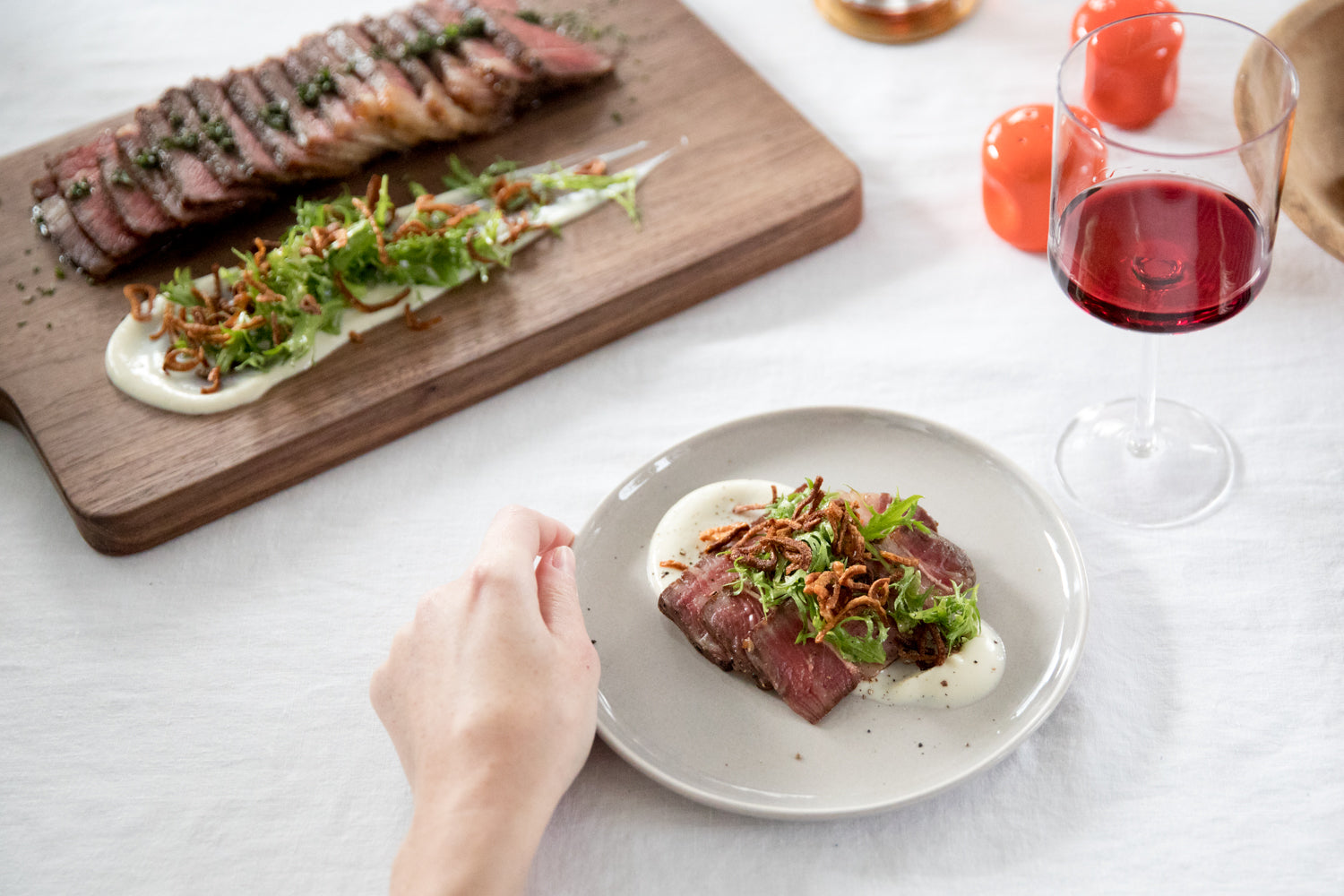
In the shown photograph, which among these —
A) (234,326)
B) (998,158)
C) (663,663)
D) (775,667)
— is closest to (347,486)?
(234,326)

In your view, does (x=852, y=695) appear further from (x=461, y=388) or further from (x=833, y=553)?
(x=461, y=388)

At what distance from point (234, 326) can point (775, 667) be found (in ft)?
4.24

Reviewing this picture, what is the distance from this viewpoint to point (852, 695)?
64.0 inches

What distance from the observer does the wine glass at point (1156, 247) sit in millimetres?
1546

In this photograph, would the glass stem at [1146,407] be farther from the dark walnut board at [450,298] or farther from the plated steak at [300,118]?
the plated steak at [300,118]

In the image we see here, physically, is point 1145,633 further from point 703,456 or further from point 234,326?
point 234,326

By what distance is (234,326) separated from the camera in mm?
2244

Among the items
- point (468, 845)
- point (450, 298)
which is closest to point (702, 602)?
point (468, 845)

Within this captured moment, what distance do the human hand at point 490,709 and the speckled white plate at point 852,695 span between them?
108 millimetres

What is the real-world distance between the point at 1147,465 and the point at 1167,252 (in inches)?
19.6

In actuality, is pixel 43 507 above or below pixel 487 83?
below

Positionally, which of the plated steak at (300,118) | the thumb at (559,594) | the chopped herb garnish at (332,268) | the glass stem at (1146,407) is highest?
the plated steak at (300,118)

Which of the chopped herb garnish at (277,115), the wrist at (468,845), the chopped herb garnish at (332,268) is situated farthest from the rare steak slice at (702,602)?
the chopped herb garnish at (277,115)

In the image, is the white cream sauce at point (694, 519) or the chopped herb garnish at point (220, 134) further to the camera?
the chopped herb garnish at point (220, 134)
